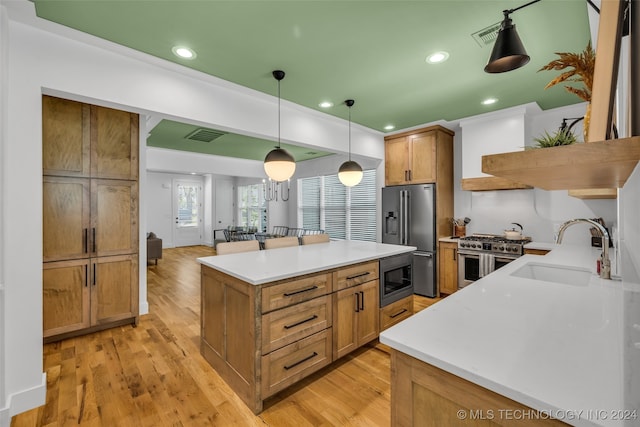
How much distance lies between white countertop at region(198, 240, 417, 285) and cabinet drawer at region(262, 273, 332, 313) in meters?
0.06

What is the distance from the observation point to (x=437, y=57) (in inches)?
98.1

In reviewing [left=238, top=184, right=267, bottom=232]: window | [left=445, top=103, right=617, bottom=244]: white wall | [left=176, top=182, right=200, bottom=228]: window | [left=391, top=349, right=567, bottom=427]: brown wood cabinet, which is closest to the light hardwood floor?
[left=391, top=349, right=567, bottom=427]: brown wood cabinet

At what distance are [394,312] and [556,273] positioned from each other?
4.72 ft

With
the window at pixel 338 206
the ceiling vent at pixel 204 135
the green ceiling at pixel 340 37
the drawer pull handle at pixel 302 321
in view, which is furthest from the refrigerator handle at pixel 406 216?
the ceiling vent at pixel 204 135

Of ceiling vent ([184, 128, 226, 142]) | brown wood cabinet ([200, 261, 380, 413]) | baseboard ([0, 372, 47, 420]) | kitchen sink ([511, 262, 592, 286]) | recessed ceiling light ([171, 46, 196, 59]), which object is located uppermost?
ceiling vent ([184, 128, 226, 142])

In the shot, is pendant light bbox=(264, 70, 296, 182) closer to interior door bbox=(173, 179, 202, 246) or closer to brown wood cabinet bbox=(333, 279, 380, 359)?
brown wood cabinet bbox=(333, 279, 380, 359)

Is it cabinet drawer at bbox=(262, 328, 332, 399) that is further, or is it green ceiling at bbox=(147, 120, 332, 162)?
green ceiling at bbox=(147, 120, 332, 162)

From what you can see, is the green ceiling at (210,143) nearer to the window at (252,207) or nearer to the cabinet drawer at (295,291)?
the window at (252,207)

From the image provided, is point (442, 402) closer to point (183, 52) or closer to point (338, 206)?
point (183, 52)

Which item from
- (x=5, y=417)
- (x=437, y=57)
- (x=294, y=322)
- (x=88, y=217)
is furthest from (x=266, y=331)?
(x=437, y=57)

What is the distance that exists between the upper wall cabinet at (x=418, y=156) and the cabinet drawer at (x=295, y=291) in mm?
2959

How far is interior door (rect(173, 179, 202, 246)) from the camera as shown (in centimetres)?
998

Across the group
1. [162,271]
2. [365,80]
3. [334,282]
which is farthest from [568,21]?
[162,271]

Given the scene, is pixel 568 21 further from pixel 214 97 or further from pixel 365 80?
pixel 214 97
